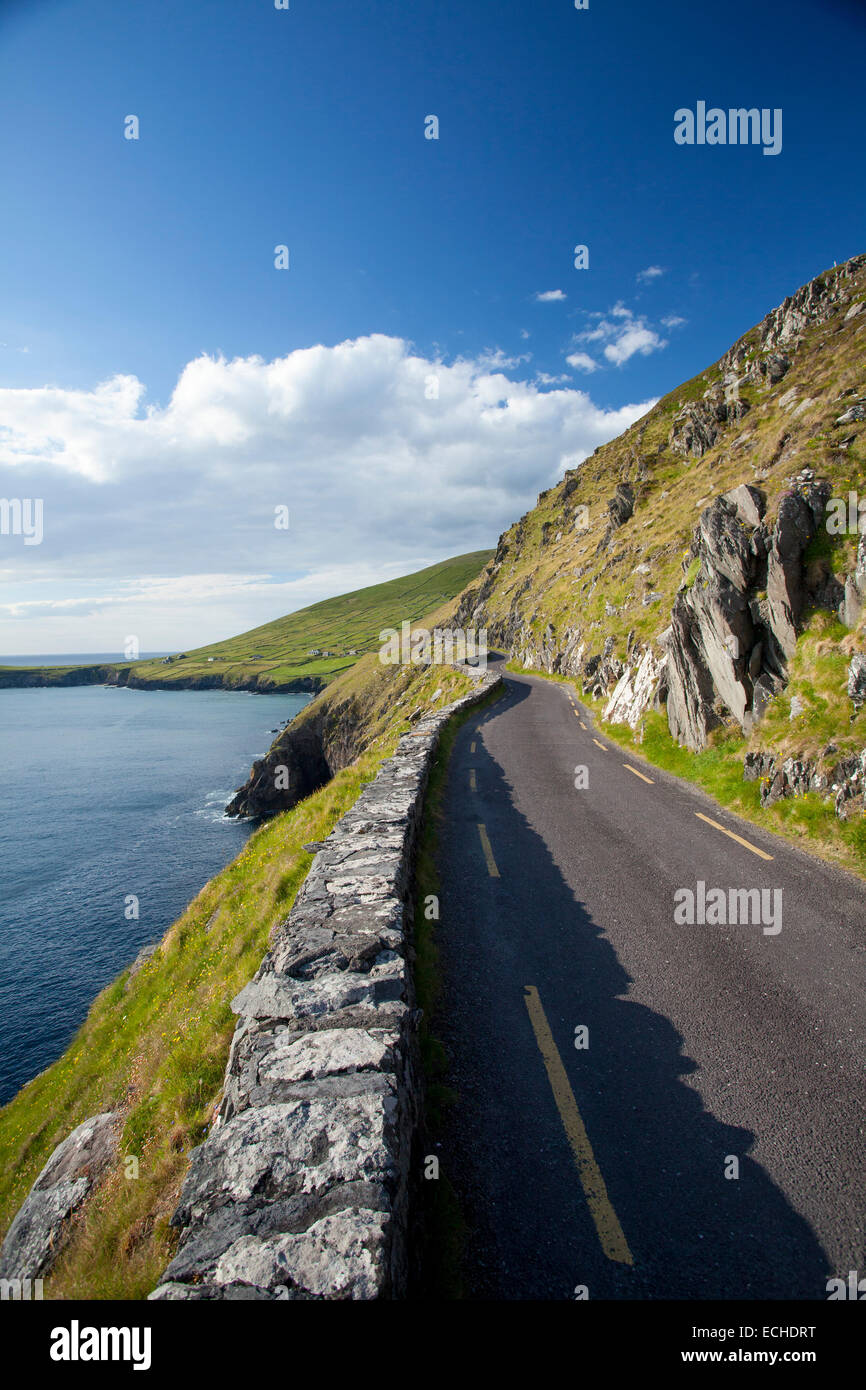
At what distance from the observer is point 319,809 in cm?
1527

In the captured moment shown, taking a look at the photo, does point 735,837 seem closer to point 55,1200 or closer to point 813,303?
point 55,1200

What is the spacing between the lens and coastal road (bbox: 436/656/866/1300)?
4.20 metres

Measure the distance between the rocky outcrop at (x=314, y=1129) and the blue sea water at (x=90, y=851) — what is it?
21.0 metres

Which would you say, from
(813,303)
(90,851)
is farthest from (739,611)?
(813,303)

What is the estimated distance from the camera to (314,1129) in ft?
13.2

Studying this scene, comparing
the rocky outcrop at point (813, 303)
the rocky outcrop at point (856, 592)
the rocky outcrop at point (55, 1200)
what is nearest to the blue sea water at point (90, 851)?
the rocky outcrop at point (55, 1200)

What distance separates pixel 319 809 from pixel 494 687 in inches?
1017

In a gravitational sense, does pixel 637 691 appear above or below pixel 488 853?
above

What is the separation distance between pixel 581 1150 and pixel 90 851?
4682 cm

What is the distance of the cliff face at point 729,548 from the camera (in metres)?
16.3

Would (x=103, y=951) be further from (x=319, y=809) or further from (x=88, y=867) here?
(x=319, y=809)

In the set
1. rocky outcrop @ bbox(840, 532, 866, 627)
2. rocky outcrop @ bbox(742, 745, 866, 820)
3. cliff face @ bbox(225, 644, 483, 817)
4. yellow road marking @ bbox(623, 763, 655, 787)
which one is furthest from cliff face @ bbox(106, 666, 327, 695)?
rocky outcrop @ bbox(840, 532, 866, 627)

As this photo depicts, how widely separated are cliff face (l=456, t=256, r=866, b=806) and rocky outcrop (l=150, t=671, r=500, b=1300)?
13.1 m
